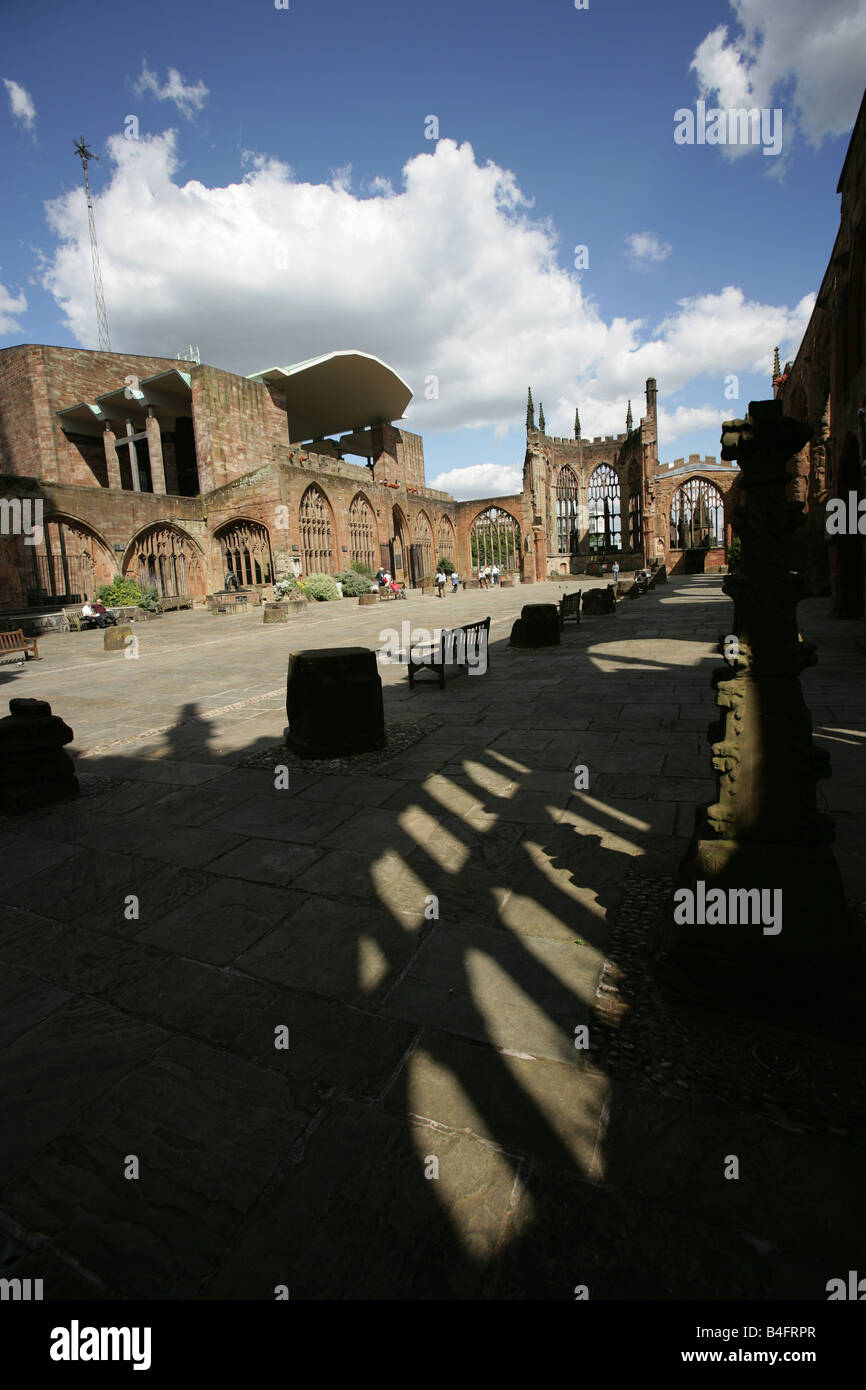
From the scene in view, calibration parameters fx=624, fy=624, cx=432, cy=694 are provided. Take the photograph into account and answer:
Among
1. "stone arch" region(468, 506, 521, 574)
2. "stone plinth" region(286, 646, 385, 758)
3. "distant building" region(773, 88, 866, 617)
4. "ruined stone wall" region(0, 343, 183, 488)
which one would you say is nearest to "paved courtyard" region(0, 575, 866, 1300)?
"stone plinth" region(286, 646, 385, 758)

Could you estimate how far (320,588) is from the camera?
2614cm

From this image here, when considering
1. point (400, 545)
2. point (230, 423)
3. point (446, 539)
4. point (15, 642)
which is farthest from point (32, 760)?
point (446, 539)

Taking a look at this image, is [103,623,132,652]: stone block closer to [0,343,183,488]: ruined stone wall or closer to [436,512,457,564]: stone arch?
[0,343,183,488]: ruined stone wall

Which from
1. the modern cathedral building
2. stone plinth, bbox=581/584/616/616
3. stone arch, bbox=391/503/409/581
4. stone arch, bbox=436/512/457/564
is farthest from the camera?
stone arch, bbox=436/512/457/564

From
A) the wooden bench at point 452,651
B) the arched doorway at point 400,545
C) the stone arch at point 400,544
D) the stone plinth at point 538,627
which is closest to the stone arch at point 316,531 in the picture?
the stone arch at point 400,544

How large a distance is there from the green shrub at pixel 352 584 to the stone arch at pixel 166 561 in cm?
602

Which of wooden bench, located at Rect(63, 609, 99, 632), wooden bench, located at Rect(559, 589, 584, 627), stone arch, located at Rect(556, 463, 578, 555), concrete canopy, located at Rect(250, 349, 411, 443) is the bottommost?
wooden bench, located at Rect(559, 589, 584, 627)

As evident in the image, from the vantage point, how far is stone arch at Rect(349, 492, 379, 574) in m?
32.3

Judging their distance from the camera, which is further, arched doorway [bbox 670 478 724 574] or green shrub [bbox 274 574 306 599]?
arched doorway [bbox 670 478 724 574]

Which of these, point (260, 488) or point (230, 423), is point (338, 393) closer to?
point (230, 423)

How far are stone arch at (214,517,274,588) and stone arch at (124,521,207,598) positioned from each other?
1.12 m

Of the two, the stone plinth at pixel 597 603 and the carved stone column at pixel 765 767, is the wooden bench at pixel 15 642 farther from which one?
the carved stone column at pixel 765 767

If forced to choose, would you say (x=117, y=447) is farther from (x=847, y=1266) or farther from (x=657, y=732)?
(x=847, y=1266)

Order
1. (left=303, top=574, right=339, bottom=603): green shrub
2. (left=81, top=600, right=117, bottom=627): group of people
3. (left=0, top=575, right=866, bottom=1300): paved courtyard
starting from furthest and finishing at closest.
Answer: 1. (left=303, top=574, right=339, bottom=603): green shrub
2. (left=81, top=600, right=117, bottom=627): group of people
3. (left=0, top=575, right=866, bottom=1300): paved courtyard
